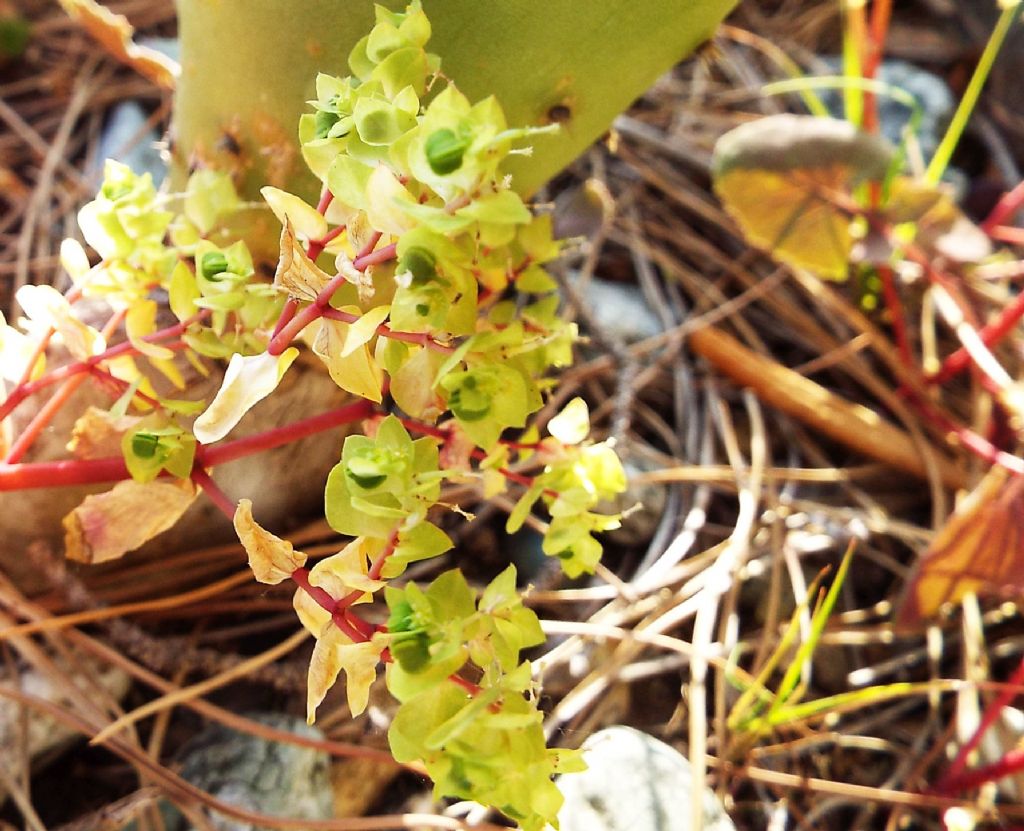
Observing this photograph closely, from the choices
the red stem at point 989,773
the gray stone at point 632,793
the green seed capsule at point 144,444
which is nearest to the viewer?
the green seed capsule at point 144,444

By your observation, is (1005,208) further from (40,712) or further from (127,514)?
(40,712)

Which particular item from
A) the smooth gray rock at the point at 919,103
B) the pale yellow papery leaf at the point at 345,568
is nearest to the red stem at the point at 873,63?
the smooth gray rock at the point at 919,103

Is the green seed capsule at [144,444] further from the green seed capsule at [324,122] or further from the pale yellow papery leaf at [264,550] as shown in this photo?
the green seed capsule at [324,122]

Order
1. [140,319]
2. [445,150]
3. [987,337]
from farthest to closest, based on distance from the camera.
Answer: [987,337] < [140,319] < [445,150]

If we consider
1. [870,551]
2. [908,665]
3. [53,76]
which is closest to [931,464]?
[870,551]

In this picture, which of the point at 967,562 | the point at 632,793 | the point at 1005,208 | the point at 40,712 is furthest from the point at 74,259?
the point at 1005,208

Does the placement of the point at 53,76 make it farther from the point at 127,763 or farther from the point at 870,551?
the point at 870,551
